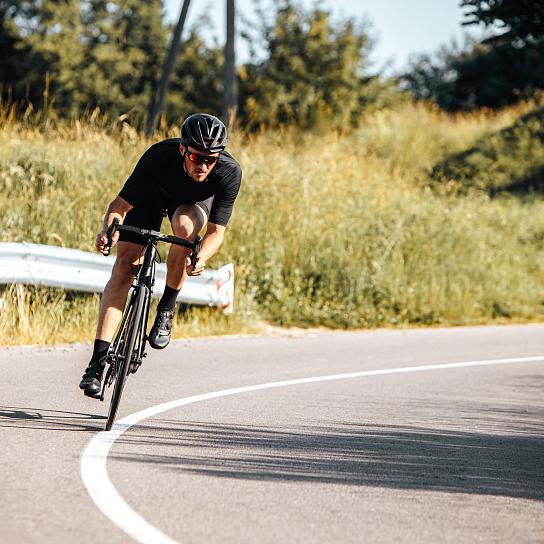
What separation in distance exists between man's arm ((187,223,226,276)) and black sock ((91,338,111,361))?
689mm

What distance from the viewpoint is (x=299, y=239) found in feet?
50.9

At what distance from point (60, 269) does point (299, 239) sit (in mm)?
4966

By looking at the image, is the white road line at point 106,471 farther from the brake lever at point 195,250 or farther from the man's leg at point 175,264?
the brake lever at point 195,250

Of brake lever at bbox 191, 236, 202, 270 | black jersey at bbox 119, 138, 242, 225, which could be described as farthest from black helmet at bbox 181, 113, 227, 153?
brake lever at bbox 191, 236, 202, 270

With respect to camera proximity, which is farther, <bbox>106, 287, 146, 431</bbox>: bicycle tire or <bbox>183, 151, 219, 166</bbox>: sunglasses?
<bbox>183, 151, 219, 166</bbox>: sunglasses

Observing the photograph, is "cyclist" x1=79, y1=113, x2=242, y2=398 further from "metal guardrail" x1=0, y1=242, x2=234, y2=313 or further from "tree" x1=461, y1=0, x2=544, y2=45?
"tree" x1=461, y1=0, x2=544, y2=45

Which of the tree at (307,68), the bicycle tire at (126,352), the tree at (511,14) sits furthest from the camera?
the tree at (307,68)

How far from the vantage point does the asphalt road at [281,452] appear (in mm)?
4855

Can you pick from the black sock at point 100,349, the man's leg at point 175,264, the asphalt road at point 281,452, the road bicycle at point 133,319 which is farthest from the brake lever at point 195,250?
the asphalt road at point 281,452

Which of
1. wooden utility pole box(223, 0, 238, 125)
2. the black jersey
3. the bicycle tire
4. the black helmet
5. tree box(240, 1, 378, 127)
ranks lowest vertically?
the bicycle tire

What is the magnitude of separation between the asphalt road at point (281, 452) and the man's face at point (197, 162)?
62.9 inches

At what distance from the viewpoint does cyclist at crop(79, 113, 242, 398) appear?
693 centimetres

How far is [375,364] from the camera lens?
35.9 feet

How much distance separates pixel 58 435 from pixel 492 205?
1641 cm
